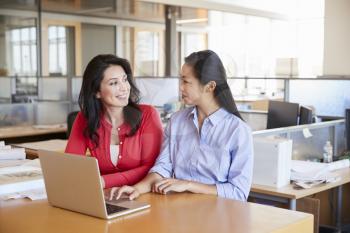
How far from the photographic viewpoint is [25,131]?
17.2 ft

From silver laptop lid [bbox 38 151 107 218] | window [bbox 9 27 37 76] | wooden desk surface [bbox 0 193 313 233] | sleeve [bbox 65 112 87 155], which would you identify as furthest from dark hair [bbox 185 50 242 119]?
window [bbox 9 27 37 76]

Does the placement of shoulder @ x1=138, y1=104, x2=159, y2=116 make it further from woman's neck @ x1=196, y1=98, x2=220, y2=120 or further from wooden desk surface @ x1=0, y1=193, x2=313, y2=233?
wooden desk surface @ x1=0, y1=193, x2=313, y2=233

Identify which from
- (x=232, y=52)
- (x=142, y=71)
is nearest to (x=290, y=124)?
(x=142, y=71)

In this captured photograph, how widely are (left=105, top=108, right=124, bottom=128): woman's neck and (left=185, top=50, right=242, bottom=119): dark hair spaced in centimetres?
46

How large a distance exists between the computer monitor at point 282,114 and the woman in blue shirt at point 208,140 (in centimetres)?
165

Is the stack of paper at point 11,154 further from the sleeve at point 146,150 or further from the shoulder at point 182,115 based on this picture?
the shoulder at point 182,115

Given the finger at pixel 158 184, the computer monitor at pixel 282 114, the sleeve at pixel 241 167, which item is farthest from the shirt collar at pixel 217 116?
the computer monitor at pixel 282 114

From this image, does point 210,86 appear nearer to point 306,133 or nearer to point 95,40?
point 306,133

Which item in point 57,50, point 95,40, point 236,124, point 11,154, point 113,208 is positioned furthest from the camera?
point 95,40

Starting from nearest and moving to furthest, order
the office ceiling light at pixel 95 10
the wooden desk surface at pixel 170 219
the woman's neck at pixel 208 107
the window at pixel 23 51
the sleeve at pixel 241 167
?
the wooden desk surface at pixel 170 219 < the sleeve at pixel 241 167 < the woman's neck at pixel 208 107 < the window at pixel 23 51 < the office ceiling light at pixel 95 10

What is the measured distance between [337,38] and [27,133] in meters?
3.31

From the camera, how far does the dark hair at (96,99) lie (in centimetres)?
243

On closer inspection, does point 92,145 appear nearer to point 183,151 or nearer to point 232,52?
point 183,151

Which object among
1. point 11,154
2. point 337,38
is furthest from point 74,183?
point 337,38
